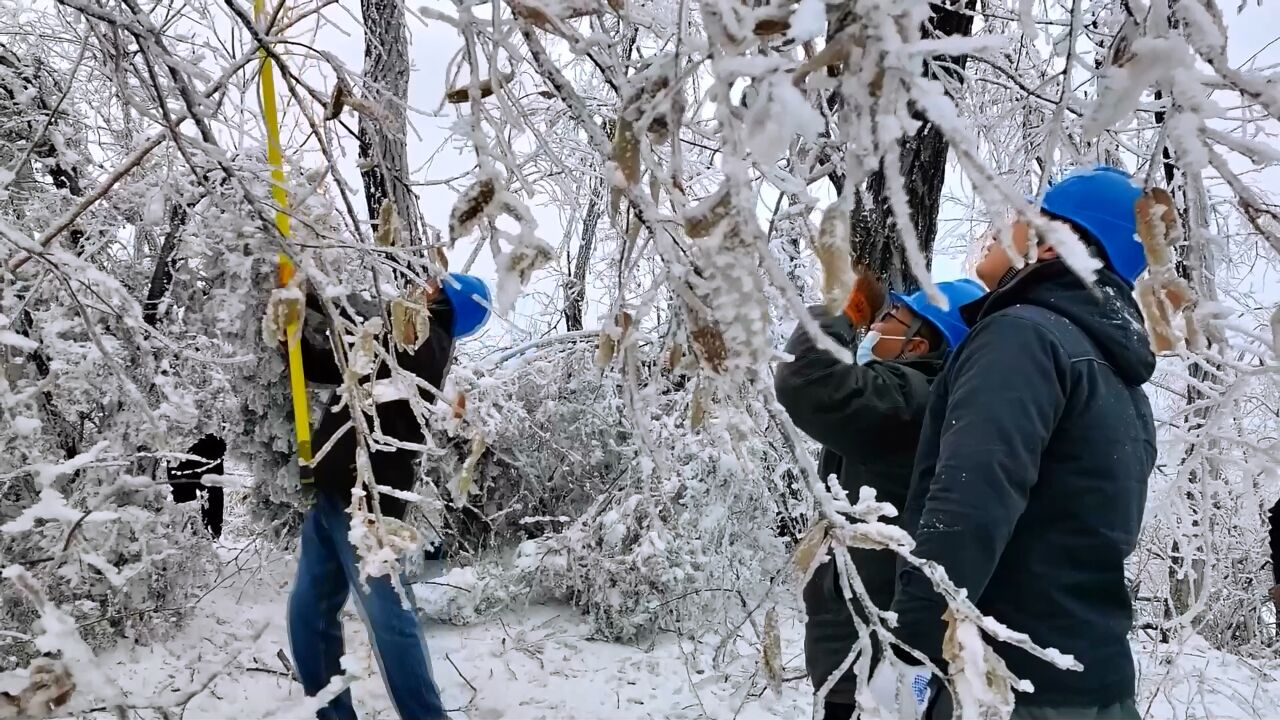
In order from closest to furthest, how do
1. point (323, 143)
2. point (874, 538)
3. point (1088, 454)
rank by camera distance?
1. point (874, 538)
2. point (323, 143)
3. point (1088, 454)

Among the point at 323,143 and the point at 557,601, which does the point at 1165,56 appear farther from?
the point at 557,601

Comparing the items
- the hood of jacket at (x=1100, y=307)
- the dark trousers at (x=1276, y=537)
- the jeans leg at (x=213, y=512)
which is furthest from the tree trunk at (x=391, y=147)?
the jeans leg at (x=213, y=512)

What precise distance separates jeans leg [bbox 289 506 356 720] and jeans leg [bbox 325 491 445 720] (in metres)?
0.14

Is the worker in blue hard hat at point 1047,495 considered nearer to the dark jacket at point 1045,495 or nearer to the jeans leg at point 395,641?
the dark jacket at point 1045,495

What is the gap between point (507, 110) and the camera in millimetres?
773

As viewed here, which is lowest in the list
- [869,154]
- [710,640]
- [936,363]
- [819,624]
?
[710,640]

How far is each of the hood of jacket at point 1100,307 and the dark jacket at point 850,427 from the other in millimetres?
337

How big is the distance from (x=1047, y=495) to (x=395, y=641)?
183cm

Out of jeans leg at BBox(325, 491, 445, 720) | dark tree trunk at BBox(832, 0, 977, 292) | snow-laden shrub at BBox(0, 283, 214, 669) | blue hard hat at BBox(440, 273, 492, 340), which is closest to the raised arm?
dark tree trunk at BBox(832, 0, 977, 292)

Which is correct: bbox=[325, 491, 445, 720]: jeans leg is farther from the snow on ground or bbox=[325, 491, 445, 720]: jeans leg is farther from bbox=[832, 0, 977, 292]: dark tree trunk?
bbox=[832, 0, 977, 292]: dark tree trunk

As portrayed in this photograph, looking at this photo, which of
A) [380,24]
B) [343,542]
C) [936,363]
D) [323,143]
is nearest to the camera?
[323,143]

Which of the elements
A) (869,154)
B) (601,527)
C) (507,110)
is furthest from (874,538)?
(601,527)

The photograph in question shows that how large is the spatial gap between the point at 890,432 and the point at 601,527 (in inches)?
98.0

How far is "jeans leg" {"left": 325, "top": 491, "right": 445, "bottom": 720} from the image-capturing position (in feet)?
7.47
